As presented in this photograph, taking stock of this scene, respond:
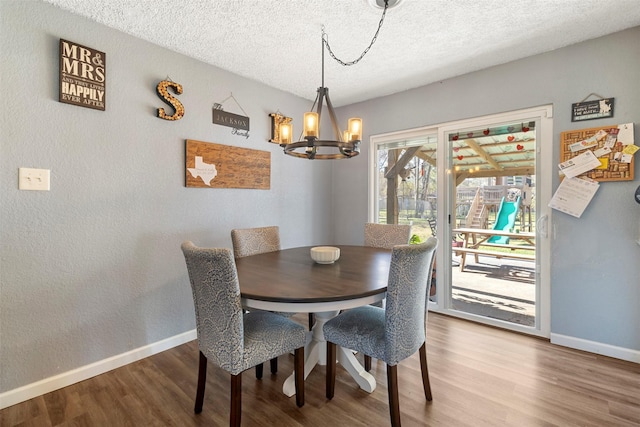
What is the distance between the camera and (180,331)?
2469 mm

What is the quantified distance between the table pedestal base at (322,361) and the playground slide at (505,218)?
5.95ft

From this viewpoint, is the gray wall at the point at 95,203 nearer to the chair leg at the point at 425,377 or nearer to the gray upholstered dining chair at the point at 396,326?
the gray upholstered dining chair at the point at 396,326

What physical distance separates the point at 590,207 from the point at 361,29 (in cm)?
214

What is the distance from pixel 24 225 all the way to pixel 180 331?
50.7 inches

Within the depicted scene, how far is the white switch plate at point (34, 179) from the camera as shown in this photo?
68.1 inches

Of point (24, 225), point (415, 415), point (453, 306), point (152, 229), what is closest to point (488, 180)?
point (453, 306)

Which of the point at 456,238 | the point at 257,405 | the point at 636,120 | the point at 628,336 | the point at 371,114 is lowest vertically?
the point at 257,405

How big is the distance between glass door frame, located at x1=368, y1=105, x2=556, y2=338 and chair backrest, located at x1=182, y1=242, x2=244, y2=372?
7.64 ft

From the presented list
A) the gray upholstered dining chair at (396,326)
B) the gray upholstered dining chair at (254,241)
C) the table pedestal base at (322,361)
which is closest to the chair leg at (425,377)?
the gray upholstered dining chair at (396,326)

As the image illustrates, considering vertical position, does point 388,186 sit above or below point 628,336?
above

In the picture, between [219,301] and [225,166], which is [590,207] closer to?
[219,301]

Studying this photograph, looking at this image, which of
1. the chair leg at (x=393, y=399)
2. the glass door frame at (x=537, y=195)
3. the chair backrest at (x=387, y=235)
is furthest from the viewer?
the chair backrest at (x=387, y=235)

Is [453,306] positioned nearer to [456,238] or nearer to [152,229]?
[456,238]

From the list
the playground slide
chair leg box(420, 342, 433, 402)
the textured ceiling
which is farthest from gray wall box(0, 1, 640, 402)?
chair leg box(420, 342, 433, 402)
